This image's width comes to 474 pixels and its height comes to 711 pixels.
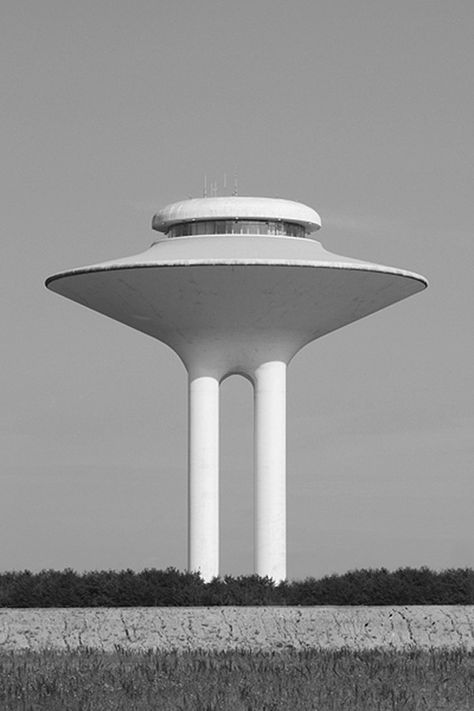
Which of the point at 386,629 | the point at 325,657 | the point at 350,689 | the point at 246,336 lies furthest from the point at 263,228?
the point at 350,689

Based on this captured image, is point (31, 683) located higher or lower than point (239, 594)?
lower

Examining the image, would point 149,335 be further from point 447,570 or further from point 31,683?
point 31,683

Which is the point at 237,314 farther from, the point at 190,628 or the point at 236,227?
the point at 190,628

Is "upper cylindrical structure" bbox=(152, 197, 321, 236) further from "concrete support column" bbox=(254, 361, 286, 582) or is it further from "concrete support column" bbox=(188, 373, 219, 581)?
"concrete support column" bbox=(188, 373, 219, 581)

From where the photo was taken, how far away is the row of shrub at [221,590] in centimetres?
2422

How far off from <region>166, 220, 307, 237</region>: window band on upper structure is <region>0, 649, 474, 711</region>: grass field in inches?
510

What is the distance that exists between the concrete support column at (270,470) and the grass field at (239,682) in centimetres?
1137

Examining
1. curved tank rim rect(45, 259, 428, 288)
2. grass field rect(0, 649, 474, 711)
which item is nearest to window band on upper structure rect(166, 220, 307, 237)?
curved tank rim rect(45, 259, 428, 288)

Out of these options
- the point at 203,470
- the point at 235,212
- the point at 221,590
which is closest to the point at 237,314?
the point at 235,212

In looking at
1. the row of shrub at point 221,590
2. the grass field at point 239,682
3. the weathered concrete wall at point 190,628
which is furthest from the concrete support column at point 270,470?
the grass field at point 239,682

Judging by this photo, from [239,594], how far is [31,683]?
9520 millimetres

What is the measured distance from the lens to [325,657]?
18.4 metres

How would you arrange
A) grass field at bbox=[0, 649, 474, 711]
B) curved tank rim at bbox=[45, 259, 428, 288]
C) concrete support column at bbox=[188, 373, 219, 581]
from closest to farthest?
grass field at bbox=[0, 649, 474, 711] < curved tank rim at bbox=[45, 259, 428, 288] < concrete support column at bbox=[188, 373, 219, 581]

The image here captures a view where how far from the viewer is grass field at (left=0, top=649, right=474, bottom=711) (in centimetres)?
1398
